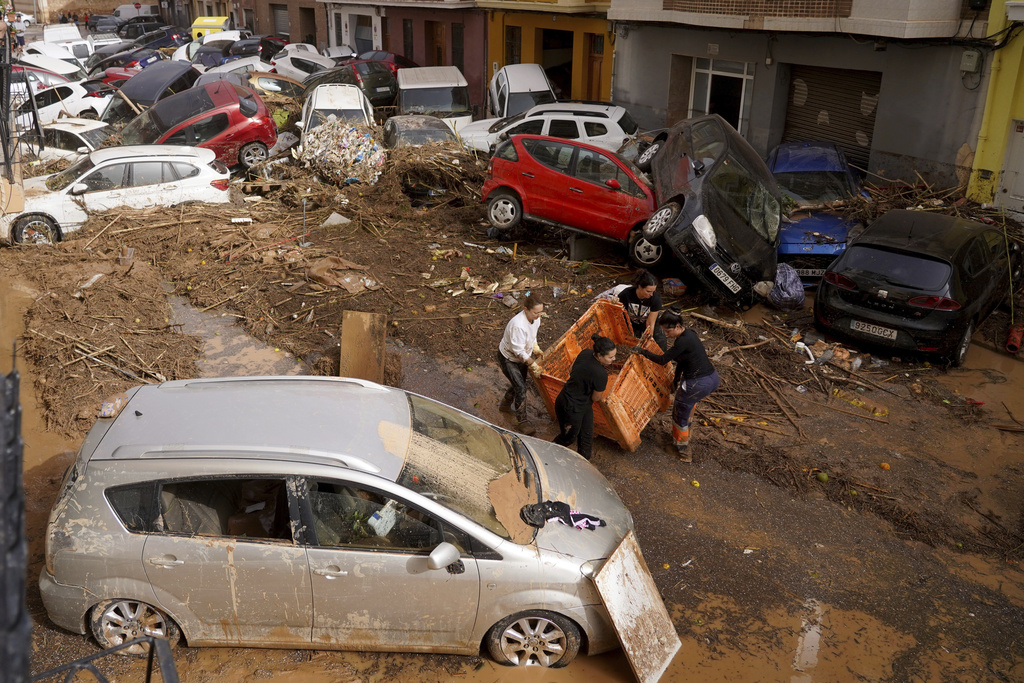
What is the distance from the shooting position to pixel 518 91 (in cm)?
1975

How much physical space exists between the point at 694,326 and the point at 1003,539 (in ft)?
14.3

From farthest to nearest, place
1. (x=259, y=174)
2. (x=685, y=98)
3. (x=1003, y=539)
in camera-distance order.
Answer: (x=685, y=98) → (x=259, y=174) → (x=1003, y=539)

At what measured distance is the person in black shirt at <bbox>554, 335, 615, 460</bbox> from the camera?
6609 millimetres

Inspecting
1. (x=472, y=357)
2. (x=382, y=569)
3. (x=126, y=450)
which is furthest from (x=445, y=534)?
(x=472, y=357)

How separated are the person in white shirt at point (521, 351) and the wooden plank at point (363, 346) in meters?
1.41

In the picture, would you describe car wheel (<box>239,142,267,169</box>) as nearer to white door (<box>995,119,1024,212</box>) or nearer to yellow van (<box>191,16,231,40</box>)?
white door (<box>995,119,1024,212</box>)

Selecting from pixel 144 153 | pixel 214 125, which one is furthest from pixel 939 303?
pixel 214 125

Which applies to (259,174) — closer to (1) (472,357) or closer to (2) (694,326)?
(1) (472,357)

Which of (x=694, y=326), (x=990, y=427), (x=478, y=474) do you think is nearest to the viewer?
(x=478, y=474)

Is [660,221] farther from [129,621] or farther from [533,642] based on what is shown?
[129,621]

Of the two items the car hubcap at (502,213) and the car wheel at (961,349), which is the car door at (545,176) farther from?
the car wheel at (961,349)

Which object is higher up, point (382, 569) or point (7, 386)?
point (7, 386)

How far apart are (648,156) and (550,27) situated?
13240mm

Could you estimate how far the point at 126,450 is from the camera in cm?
475
